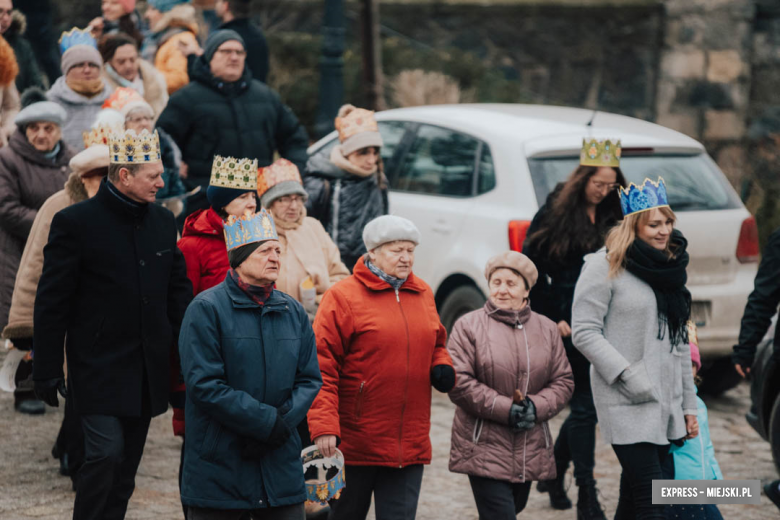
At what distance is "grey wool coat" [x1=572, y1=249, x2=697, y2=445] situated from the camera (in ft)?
18.3

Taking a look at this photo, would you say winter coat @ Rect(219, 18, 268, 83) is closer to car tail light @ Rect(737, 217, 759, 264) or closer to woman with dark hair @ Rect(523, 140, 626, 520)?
woman with dark hair @ Rect(523, 140, 626, 520)

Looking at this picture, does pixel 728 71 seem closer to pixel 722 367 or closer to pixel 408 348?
pixel 722 367

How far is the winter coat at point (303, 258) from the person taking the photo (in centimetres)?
617

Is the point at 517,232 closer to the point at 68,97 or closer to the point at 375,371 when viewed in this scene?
the point at 375,371

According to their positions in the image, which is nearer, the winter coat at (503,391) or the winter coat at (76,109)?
the winter coat at (503,391)

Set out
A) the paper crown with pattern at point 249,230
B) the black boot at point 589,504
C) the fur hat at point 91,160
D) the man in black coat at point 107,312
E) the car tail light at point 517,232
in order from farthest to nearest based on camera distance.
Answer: the car tail light at point 517,232 → the black boot at point 589,504 → the fur hat at point 91,160 → the man in black coat at point 107,312 → the paper crown with pattern at point 249,230

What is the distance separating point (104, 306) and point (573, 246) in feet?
8.45

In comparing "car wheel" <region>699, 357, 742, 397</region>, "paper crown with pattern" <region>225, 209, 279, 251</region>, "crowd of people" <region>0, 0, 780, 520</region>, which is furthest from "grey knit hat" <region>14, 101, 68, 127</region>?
"car wheel" <region>699, 357, 742, 397</region>

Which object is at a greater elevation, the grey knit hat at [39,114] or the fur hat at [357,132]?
the grey knit hat at [39,114]

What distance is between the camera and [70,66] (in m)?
8.28

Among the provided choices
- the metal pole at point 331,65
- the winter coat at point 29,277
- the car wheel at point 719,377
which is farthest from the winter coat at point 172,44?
the car wheel at point 719,377

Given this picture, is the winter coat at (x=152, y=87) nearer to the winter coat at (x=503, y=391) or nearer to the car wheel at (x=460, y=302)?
the car wheel at (x=460, y=302)

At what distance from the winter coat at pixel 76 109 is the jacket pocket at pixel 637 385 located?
424 centimetres

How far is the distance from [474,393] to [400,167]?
383cm
